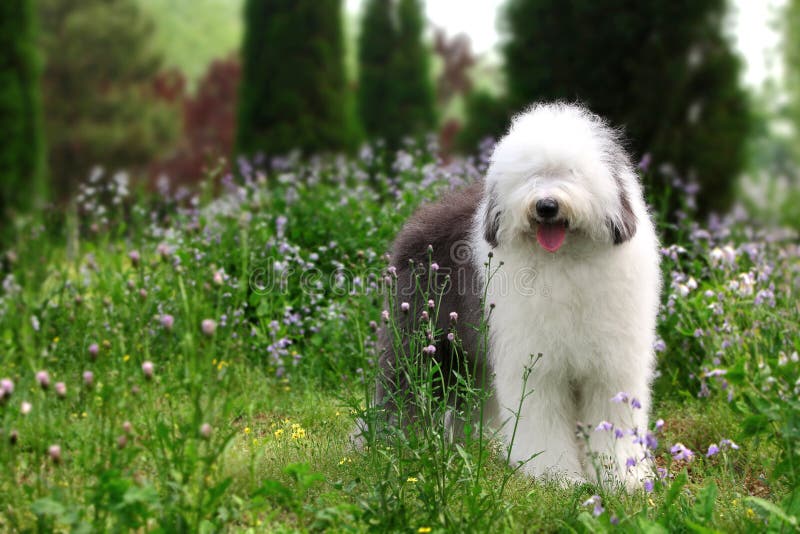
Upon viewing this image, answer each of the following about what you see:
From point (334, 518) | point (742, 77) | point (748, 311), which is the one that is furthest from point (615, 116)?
point (334, 518)

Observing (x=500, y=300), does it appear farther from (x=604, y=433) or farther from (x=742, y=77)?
(x=742, y=77)

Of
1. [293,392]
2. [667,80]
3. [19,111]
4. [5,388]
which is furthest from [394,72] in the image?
[5,388]

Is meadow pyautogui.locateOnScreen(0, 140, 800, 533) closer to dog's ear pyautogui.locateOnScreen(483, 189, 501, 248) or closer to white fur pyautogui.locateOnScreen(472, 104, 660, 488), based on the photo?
white fur pyautogui.locateOnScreen(472, 104, 660, 488)

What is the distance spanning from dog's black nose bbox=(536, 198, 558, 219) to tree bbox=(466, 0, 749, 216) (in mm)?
4980

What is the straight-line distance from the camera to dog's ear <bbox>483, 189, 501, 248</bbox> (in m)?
3.63

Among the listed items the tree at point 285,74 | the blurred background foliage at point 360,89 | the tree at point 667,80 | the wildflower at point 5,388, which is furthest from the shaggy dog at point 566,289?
the tree at point 285,74

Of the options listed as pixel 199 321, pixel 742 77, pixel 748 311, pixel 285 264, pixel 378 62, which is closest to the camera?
pixel 199 321

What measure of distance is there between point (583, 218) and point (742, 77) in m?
5.72

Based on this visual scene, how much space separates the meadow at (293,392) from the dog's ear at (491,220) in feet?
2.23

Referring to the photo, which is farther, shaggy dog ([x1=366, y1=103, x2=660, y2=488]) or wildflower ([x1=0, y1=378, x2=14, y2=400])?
shaggy dog ([x1=366, y1=103, x2=660, y2=488])

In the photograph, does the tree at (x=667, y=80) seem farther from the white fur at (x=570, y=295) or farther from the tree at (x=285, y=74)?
the tree at (x=285, y=74)

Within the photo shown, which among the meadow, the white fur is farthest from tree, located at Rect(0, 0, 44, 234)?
the white fur

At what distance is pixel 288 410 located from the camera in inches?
178

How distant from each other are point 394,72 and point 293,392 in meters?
10.7
